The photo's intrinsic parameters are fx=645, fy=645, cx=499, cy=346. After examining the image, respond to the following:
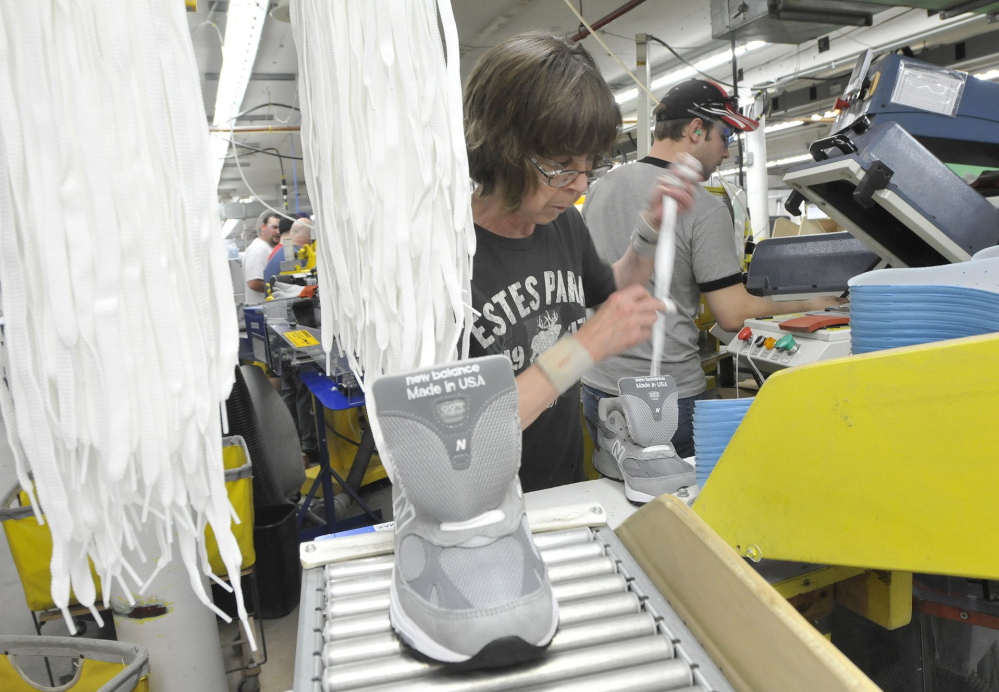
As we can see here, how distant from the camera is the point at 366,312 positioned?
2.19 feet

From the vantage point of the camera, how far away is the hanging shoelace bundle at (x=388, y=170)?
24.5 inches

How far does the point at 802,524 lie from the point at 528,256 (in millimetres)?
735

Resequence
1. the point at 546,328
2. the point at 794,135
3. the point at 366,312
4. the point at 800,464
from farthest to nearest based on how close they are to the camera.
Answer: the point at 794,135
the point at 546,328
the point at 800,464
the point at 366,312

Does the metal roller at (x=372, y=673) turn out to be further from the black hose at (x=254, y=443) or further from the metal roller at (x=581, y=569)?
the black hose at (x=254, y=443)

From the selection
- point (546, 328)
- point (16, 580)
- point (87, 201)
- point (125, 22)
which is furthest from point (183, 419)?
point (16, 580)

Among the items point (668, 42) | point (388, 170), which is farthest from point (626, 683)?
point (668, 42)

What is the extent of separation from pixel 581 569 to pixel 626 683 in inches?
7.0

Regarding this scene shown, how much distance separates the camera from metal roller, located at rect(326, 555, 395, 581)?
762 mm

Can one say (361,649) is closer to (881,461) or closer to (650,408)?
(881,461)

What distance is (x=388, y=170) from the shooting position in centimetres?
64

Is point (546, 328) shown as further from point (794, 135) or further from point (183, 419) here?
point (794, 135)

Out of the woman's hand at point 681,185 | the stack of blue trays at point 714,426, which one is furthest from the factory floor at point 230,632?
the woman's hand at point 681,185

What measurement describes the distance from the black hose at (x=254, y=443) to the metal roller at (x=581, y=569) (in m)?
1.90

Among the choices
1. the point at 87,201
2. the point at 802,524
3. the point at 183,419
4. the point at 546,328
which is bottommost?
the point at 802,524
